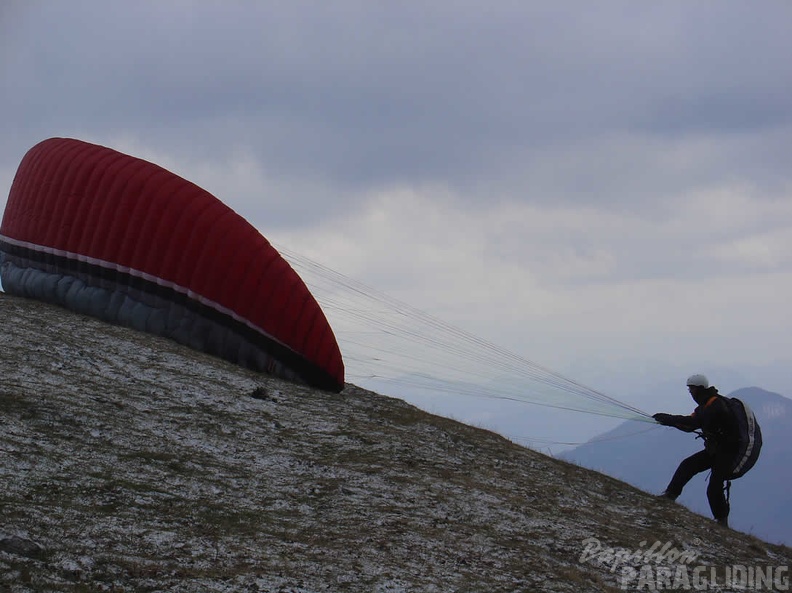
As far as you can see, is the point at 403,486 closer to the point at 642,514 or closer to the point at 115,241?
the point at 642,514

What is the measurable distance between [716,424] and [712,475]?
1111 millimetres

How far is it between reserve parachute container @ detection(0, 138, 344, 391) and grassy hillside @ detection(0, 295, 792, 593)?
45.7 inches

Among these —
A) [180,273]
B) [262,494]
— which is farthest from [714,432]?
[180,273]

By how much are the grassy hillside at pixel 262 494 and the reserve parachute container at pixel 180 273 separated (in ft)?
3.81

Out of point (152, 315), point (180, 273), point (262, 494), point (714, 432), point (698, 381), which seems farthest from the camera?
point (152, 315)

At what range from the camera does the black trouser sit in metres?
17.8

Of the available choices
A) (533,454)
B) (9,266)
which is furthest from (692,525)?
(9,266)

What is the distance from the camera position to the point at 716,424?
17.9m

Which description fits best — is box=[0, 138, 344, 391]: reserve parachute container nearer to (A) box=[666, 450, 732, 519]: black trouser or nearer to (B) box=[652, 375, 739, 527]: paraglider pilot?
(A) box=[666, 450, 732, 519]: black trouser

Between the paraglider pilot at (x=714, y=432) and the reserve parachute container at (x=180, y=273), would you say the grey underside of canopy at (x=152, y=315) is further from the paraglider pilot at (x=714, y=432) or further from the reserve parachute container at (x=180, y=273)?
the paraglider pilot at (x=714, y=432)

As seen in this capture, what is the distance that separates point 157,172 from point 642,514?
15344 millimetres

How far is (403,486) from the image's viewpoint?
1530 centimetres

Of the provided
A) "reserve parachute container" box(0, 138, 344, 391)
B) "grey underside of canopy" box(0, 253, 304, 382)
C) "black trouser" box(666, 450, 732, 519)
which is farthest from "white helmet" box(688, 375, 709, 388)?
"grey underside of canopy" box(0, 253, 304, 382)

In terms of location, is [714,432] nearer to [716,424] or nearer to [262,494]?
[716,424]
